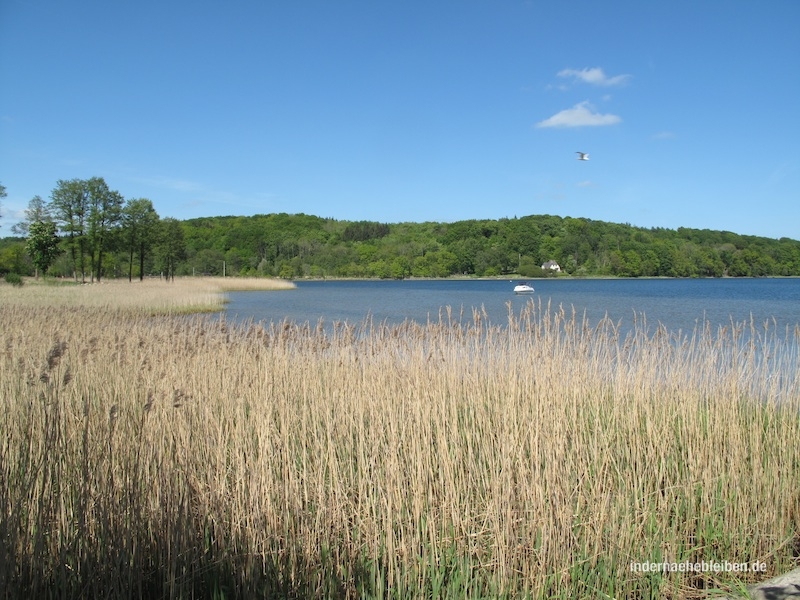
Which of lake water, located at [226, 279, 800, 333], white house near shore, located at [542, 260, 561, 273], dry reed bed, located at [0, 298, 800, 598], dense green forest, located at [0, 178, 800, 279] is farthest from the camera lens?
white house near shore, located at [542, 260, 561, 273]

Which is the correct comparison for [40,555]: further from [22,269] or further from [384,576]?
[22,269]

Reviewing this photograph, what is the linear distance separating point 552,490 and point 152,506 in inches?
83.7

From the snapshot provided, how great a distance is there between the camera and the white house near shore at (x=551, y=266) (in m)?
102

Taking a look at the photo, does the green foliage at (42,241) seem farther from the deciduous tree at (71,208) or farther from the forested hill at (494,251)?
the forested hill at (494,251)

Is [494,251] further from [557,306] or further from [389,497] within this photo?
[389,497]

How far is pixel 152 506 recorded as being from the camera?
2959 mm

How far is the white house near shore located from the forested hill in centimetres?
114

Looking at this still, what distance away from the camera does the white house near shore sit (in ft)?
334

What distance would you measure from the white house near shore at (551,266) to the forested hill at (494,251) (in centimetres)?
114

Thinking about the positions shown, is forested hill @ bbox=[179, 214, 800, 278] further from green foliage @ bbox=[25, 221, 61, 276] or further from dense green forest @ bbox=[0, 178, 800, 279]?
green foliage @ bbox=[25, 221, 61, 276]

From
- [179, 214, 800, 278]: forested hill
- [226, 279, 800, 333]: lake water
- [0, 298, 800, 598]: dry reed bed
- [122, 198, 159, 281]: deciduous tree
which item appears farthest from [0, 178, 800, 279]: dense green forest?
[0, 298, 800, 598]: dry reed bed

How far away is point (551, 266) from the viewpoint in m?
103

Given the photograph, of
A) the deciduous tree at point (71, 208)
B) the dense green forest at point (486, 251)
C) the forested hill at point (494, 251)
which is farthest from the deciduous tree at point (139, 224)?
the forested hill at point (494, 251)

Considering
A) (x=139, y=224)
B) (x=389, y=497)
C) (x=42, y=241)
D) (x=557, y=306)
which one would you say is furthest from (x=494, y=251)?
(x=389, y=497)
